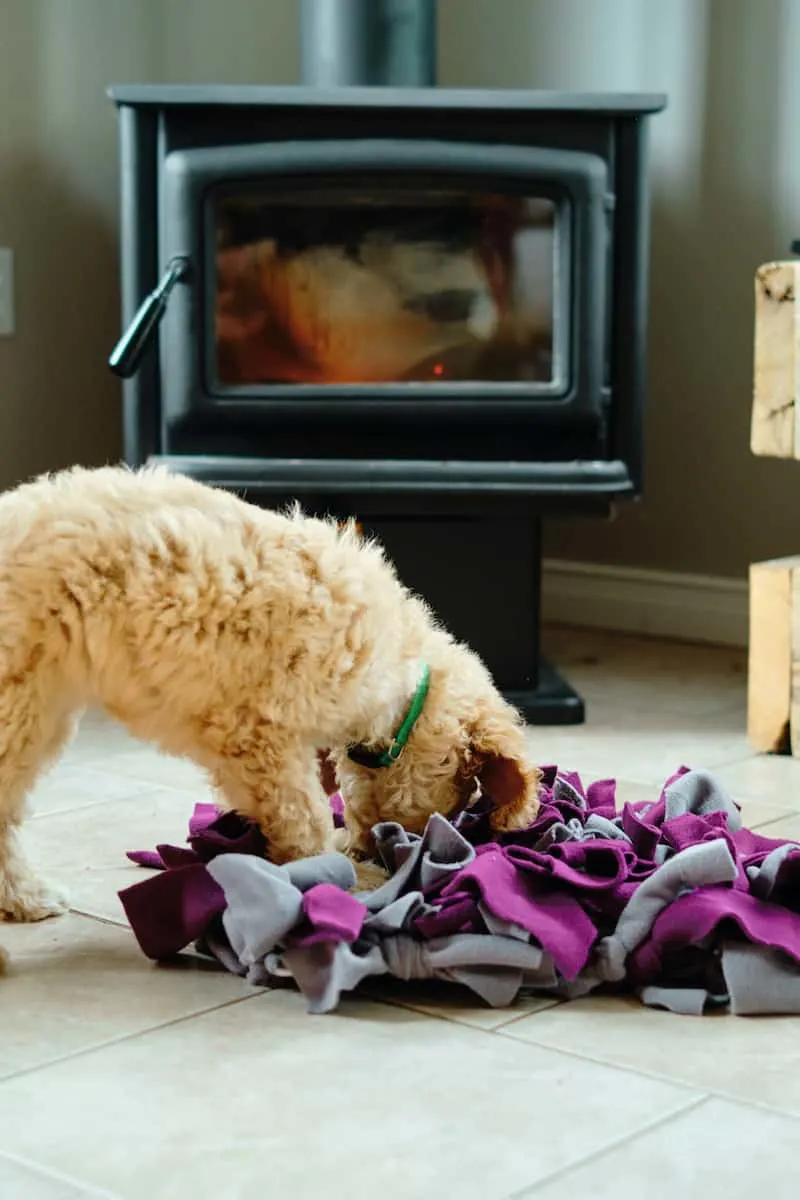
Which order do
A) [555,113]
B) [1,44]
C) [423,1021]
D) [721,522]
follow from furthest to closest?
[721,522]
[1,44]
[555,113]
[423,1021]

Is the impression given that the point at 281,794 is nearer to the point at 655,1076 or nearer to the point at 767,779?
the point at 655,1076

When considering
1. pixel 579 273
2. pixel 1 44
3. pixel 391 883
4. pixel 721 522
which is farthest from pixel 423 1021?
pixel 1 44

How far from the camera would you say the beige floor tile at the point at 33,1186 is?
129 cm

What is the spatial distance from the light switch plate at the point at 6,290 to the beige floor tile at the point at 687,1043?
7.42 ft

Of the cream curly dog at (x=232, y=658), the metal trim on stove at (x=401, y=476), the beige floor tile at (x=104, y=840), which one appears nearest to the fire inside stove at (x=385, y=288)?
the metal trim on stove at (x=401, y=476)

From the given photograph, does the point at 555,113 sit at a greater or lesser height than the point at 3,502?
greater

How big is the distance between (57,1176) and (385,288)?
199cm

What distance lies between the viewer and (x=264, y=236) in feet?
9.89

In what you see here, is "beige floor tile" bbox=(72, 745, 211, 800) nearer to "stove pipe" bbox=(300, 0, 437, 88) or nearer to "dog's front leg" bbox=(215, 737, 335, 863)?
"dog's front leg" bbox=(215, 737, 335, 863)

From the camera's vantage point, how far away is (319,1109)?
1.46 meters

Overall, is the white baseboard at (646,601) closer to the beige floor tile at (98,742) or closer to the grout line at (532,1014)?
the beige floor tile at (98,742)

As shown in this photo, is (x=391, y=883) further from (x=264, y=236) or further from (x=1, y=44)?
(x=1, y=44)

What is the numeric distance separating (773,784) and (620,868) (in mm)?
840

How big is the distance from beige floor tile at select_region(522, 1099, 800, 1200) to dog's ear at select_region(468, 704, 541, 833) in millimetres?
483
